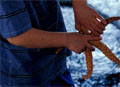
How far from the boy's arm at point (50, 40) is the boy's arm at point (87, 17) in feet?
0.22

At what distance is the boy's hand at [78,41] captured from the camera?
666 millimetres

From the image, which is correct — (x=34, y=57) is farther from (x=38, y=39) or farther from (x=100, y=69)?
(x=100, y=69)

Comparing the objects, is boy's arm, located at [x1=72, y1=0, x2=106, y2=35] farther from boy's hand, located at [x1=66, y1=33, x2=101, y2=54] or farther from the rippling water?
the rippling water

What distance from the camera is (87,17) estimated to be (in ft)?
2.59

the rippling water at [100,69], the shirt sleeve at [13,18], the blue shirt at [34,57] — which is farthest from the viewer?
the rippling water at [100,69]

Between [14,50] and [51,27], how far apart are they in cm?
15

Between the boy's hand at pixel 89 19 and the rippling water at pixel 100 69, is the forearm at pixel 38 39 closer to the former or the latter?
the boy's hand at pixel 89 19

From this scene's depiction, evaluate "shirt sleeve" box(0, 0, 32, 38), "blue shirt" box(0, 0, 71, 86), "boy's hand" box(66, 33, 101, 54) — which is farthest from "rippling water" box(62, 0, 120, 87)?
"shirt sleeve" box(0, 0, 32, 38)

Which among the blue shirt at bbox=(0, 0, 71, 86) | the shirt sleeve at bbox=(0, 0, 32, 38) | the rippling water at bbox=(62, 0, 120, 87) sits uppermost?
the shirt sleeve at bbox=(0, 0, 32, 38)

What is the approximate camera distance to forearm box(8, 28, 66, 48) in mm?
622

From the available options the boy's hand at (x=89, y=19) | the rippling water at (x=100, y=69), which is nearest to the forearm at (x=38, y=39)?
the boy's hand at (x=89, y=19)

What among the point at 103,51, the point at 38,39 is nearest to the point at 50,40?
the point at 38,39

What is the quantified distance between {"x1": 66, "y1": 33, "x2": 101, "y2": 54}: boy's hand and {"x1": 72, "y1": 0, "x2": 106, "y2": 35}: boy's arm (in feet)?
0.19

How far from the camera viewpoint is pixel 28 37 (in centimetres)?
62
